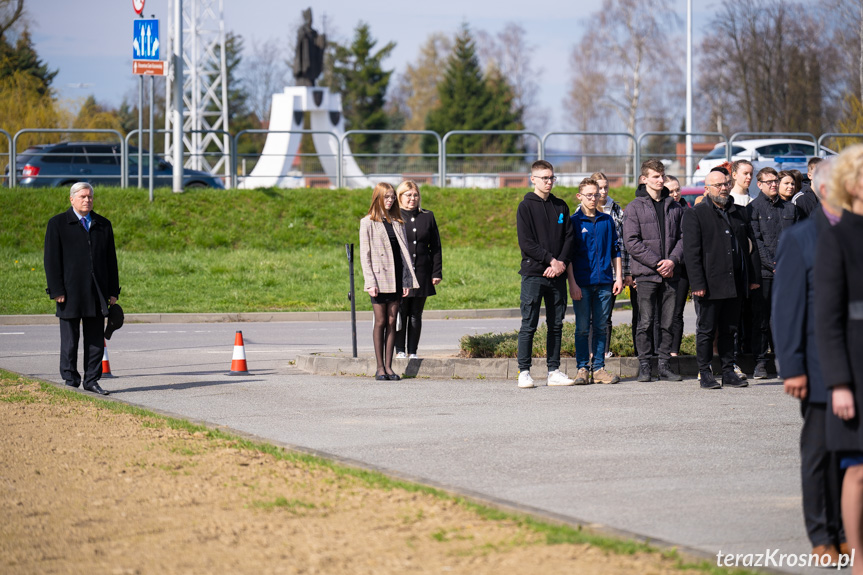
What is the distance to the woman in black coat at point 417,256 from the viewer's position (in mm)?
11531

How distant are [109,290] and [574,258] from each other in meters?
4.64

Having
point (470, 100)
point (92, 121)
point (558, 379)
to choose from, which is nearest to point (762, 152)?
point (558, 379)

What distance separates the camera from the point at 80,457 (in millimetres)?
6910

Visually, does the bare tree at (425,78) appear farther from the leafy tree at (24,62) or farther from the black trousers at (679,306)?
the black trousers at (679,306)

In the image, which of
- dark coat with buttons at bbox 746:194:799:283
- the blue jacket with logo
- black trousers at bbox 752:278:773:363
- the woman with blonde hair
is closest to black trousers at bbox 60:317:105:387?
the woman with blonde hair

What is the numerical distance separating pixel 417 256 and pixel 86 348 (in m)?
3.59

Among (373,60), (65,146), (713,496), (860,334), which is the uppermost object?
(373,60)

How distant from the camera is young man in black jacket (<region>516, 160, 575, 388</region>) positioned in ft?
33.3

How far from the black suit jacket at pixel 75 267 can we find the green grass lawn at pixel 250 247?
8.67 metres

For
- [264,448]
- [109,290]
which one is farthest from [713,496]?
[109,290]

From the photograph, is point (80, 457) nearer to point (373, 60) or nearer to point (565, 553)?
point (565, 553)

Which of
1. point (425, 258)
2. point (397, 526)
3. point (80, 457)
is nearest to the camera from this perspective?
point (397, 526)

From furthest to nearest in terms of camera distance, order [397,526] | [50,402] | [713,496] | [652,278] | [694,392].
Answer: [652,278] < [694,392] < [50,402] < [713,496] < [397,526]

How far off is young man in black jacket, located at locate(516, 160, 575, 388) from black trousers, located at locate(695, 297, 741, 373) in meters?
1.35
